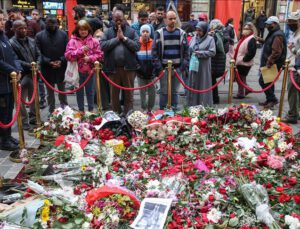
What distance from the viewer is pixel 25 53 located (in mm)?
5801

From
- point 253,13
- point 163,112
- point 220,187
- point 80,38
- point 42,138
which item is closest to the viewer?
point 220,187

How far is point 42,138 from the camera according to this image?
15.7ft

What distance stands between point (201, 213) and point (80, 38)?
3983 millimetres

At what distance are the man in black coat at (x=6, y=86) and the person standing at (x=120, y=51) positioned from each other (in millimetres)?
1457

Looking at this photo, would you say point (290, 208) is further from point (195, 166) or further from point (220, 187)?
point (195, 166)

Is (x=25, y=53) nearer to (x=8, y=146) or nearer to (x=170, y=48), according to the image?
(x=8, y=146)

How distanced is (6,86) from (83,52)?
1.50m

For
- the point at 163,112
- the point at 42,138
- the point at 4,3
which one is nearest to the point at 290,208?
the point at 163,112

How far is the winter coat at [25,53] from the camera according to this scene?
5685mm

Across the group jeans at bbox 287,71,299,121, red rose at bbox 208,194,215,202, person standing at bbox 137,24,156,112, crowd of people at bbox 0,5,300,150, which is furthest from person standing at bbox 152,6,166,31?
red rose at bbox 208,194,215,202

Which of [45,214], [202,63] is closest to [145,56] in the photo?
[202,63]

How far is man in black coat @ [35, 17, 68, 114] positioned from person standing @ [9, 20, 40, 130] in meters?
0.13

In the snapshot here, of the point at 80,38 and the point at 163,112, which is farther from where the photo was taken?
the point at 80,38

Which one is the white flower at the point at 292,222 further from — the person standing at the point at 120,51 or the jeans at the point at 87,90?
the jeans at the point at 87,90
